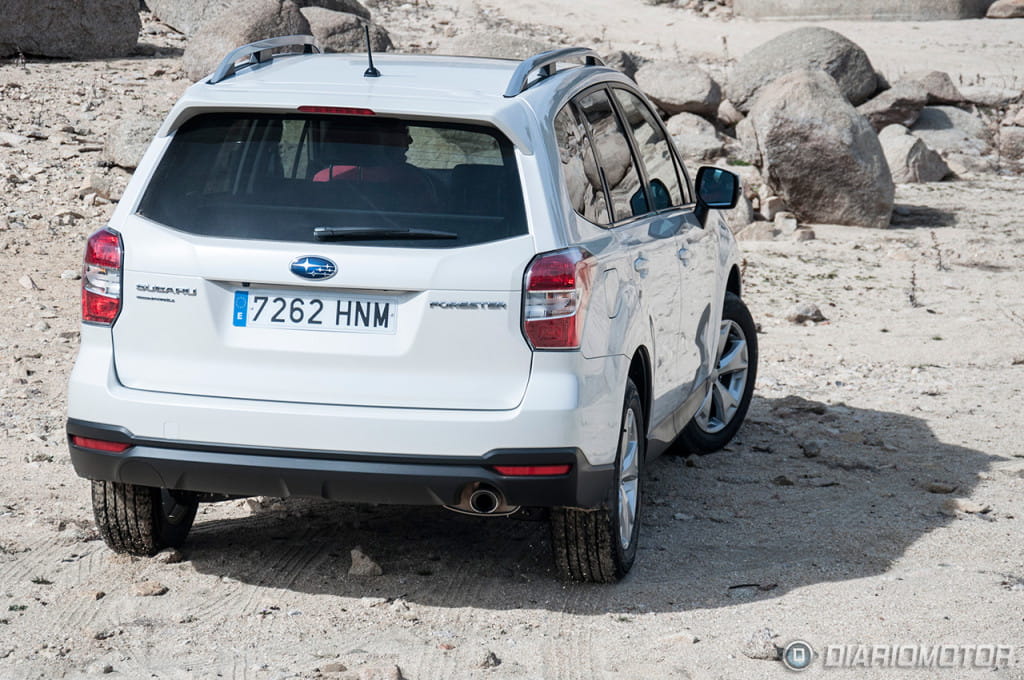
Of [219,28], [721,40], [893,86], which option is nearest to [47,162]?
[219,28]

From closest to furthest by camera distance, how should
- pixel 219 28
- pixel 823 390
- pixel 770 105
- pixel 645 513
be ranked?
pixel 645 513 → pixel 823 390 → pixel 770 105 → pixel 219 28

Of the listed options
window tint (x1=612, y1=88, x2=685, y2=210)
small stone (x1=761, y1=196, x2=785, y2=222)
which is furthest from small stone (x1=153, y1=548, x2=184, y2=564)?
small stone (x1=761, y1=196, x2=785, y2=222)

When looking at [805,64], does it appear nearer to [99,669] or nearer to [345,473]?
[345,473]

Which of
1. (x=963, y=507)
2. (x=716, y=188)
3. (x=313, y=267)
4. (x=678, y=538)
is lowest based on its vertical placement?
(x=963, y=507)

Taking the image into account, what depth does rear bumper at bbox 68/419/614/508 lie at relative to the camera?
14.3 feet

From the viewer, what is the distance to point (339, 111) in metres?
4.50

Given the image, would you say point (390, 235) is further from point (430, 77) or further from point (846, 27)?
point (846, 27)

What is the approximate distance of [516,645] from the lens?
4.47 meters

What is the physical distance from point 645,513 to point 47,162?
8.43 meters

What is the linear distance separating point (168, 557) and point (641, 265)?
2.00 m

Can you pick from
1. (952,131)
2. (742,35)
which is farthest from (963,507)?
(742,35)

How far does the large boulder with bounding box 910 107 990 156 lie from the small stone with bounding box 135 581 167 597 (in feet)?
51.3

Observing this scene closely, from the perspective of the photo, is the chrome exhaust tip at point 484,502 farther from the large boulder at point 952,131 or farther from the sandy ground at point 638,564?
the large boulder at point 952,131

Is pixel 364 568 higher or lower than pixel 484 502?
lower
